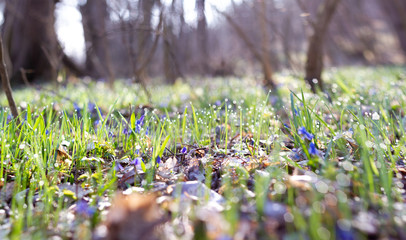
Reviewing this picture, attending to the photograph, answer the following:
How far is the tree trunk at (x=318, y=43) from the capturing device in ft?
14.1

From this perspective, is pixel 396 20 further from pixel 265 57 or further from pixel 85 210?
pixel 85 210

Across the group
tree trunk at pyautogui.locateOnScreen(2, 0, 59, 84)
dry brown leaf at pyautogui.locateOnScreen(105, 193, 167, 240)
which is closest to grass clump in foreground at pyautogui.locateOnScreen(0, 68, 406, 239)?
dry brown leaf at pyautogui.locateOnScreen(105, 193, 167, 240)

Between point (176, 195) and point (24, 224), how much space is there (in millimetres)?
599

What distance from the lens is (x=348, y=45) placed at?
18.2 meters

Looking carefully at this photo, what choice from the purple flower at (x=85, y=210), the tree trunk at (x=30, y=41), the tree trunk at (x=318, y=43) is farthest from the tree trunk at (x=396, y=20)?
the purple flower at (x=85, y=210)

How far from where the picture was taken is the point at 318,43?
4.43 m

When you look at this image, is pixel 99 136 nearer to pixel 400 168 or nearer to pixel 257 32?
pixel 400 168

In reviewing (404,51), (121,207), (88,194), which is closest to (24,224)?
(88,194)

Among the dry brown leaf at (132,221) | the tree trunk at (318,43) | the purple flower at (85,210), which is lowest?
the purple flower at (85,210)

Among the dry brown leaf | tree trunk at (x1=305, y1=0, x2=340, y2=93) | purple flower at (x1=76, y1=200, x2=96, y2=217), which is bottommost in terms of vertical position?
purple flower at (x1=76, y1=200, x2=96, y2=217)

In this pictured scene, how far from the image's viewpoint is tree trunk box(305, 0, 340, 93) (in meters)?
4.29

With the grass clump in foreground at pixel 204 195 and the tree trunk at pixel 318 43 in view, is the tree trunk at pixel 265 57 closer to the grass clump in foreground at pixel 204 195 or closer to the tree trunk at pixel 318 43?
the tree trunk at pixel 318 43

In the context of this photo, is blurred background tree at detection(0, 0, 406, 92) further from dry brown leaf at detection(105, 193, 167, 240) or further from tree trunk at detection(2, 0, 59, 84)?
dry brown leaf at detection(105, 193, 167, 240)

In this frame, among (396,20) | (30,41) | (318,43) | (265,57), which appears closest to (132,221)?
(318,43)
